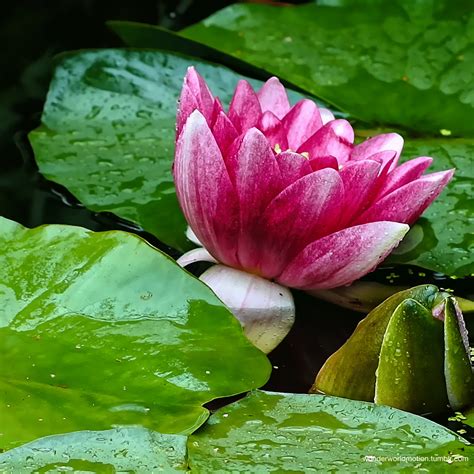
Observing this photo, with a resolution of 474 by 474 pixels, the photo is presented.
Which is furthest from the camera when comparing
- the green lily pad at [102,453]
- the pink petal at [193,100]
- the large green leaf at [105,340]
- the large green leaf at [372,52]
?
the large green leaf at [372,52]

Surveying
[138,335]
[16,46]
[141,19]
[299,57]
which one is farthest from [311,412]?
[141,19]

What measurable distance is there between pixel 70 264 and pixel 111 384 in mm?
199

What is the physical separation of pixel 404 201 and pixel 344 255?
0.11 meters

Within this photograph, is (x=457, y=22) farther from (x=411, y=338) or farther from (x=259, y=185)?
(x=411, y=338)

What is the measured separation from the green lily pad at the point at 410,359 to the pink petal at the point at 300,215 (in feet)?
0.61

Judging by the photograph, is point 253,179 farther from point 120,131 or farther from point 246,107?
point 120,131

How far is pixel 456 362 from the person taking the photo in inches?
39.9

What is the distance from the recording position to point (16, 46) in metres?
2.15

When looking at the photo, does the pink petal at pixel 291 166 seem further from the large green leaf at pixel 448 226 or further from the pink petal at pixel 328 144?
the large green leaf at pixel 448 226

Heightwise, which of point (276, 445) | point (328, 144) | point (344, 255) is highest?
point (328, 144)

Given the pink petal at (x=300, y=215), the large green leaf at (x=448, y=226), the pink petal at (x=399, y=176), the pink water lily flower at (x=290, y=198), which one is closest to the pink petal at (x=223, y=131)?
the pink water lily flower at (x=290, y=198)

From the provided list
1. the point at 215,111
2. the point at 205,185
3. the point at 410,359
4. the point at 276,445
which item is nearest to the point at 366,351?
the point at 410,359

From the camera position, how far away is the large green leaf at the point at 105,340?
38.8 inches

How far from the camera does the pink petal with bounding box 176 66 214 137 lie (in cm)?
122
